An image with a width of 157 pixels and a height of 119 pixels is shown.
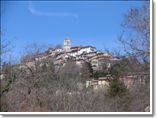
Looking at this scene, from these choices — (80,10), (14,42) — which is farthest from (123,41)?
(14,42)

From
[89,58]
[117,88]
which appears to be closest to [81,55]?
[89,58]

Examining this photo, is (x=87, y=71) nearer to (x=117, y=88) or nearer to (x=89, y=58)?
(x=89, y=58)

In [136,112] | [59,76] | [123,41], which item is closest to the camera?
[136,112]

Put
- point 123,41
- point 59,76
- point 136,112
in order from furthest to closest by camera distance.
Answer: point 59,76
point 123,41
point 136,112

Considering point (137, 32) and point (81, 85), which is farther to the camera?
point (81, 85)

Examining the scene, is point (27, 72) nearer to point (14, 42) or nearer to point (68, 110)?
point (14, 42)

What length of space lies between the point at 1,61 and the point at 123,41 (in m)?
0.92

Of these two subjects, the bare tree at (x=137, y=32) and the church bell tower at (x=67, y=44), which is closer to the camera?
Answer: the bare tree at (x=137, y=32)

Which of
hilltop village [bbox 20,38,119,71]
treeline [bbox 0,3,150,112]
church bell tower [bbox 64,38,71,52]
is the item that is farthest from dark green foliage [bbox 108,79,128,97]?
church bell tower [bbox 64,38,71,52]

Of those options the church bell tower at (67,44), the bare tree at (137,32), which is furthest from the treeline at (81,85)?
the church bell tower at (67,44)

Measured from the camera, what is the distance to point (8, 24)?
2594mm

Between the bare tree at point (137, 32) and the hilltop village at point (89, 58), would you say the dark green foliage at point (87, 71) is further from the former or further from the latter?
the bare tree at point (137, 32)

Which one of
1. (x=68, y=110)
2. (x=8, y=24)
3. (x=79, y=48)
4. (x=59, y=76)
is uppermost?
(x=8, y=24)

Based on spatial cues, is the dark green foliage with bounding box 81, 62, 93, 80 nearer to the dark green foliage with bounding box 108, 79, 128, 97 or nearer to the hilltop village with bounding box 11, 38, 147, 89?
the hilltop village with bounding box 11, 38, 147, 89
